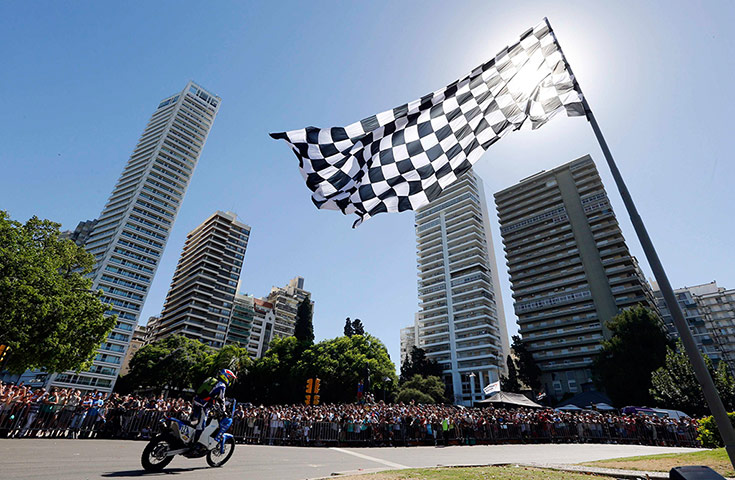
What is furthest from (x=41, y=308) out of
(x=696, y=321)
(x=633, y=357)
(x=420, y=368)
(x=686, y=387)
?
(x=696, y=321)

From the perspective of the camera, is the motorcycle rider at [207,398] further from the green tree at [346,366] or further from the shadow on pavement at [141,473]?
the green tree at [346,366]

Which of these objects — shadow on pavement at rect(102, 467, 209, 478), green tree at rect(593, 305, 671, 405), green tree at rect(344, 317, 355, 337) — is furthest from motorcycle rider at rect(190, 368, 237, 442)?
green tree at rect(344, 317, 355, 337)

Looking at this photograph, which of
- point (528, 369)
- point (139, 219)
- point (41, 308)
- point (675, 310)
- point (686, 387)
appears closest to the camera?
point (675, 310)

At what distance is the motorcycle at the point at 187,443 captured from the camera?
6234 millimetres

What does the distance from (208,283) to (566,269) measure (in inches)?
3302

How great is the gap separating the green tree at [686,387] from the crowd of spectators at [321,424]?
9.99 metres

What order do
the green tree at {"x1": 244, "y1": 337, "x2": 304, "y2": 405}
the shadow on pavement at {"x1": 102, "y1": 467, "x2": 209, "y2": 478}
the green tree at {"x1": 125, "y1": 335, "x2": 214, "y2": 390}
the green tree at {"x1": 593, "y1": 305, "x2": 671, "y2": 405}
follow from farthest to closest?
the green tree at {"x1": 125, "y1": 335, "x2": 214, "y2": 390}
the green tree at {"x1": 244, "y1": 337, "x2": 304, "y2": 405}
the green tree at {"x1": 593, "y1": 305, "x2": 671, "y2": 405}
the shadow on pavement at {"x1": 102, "y1": 467, "x2": 209, "y2": 478}

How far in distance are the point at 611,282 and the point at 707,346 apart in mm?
48234

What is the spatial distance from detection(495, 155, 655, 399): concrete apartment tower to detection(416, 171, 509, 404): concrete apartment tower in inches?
244

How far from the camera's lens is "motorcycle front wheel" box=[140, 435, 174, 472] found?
6094 millimetres

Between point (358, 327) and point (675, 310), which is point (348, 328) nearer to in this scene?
point (358, 327)

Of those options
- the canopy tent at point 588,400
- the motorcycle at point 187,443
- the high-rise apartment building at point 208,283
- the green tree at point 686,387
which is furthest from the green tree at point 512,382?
the motorcycle at point 187,443

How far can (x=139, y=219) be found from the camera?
284 feet

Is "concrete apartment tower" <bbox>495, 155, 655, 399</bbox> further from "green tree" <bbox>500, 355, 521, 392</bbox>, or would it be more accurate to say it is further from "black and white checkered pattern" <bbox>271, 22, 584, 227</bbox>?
"black and white checkered pattern" <bbox>271, 22, 584, 227</bbox>
